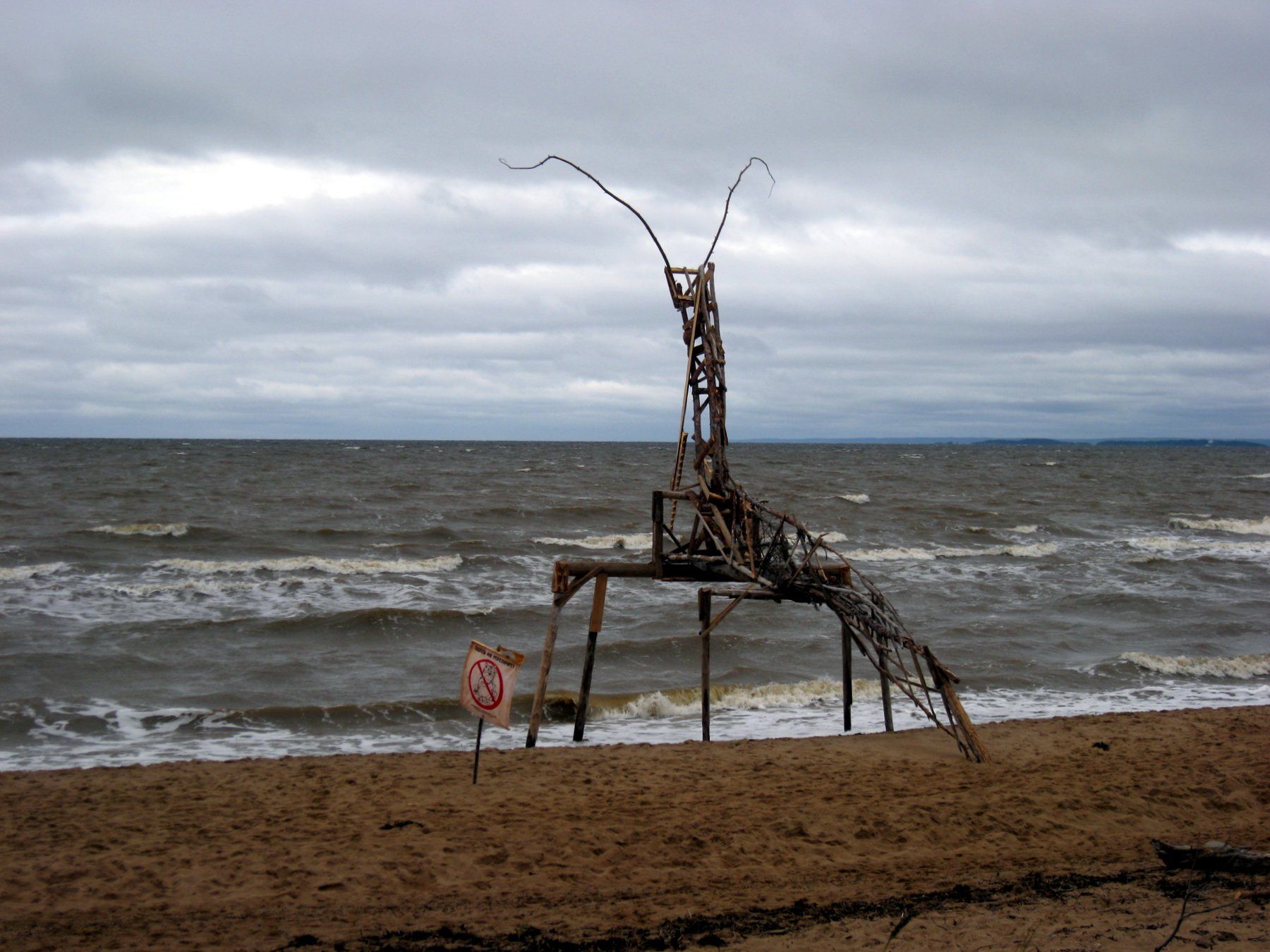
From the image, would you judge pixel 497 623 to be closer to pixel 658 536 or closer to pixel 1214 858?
pixel 658 536

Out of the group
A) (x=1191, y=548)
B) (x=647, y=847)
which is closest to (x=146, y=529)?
(x=647, y=847)

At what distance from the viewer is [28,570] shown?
24.0 meters

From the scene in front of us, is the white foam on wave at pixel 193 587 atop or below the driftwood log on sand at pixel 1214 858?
Answer: below

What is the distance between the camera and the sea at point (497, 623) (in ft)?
44.6

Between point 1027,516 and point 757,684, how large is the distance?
100 ft

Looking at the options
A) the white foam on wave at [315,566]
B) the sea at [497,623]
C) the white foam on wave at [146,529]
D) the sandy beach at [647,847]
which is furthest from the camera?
the white foam on wave at [146,529]

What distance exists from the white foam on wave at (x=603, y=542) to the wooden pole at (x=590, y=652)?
→ 18.8 metres

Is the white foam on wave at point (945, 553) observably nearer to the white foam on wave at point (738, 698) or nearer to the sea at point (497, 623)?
the sea at point (497, 623)

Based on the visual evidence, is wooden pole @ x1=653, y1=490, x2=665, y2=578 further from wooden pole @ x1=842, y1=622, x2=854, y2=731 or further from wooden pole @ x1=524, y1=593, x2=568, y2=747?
wooden pole @ x1=842, y1=622, x2=854, y2=731

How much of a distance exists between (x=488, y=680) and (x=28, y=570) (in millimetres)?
20086

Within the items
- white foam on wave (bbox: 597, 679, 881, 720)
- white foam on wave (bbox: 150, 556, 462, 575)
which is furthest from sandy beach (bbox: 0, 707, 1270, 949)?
white foam on wave (bbox: 150, 556, 462, 575)

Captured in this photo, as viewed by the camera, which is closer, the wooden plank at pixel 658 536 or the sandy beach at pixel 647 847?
the sandy beach at pixel 647 847

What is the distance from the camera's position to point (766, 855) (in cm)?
773

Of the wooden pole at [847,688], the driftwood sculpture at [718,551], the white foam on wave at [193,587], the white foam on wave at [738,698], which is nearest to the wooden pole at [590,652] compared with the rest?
the driftwood sculpture at [718,551]
